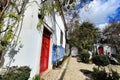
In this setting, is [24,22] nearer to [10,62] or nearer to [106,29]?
[10,62]

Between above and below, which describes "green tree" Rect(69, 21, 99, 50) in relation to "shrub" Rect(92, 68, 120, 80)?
above

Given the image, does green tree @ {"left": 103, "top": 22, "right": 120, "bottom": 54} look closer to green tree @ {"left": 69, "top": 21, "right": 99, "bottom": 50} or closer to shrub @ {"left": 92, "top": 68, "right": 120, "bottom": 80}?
green tree @ {"left": 69, "top": 21, "right": 99, "bottom": 50}

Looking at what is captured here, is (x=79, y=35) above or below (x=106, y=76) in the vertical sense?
above

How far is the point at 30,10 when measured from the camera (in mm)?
6379

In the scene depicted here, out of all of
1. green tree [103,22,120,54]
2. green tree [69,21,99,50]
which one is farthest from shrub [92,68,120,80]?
green tree [103,22,120,54]

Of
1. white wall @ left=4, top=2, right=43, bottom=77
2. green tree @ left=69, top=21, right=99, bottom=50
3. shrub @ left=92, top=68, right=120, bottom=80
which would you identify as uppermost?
green tree @ left=69, top=21, right=99, bottom=50

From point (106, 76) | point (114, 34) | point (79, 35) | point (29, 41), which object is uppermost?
point (114, 34)

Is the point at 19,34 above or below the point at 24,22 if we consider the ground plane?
below

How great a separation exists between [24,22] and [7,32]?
101 cm

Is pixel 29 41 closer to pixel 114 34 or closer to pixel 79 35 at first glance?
pixel 79 35

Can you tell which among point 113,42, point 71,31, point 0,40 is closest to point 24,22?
point 0,40

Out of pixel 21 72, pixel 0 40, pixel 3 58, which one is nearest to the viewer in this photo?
pixel 21 72

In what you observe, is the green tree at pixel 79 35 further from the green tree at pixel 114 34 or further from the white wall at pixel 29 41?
the white wall at pixel 29 41

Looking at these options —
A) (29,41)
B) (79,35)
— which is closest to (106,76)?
(29,41)
